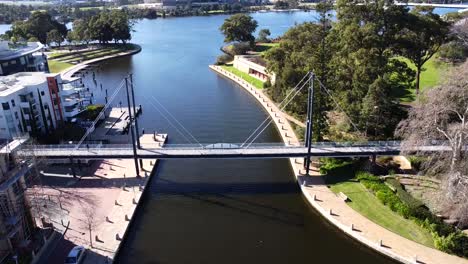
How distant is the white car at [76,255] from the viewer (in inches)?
990

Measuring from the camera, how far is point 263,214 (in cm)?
3216

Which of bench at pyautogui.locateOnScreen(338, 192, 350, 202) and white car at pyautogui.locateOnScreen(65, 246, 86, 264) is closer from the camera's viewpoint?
white car at pyautogui.locateOnScreen(65, 246, 86, 264)

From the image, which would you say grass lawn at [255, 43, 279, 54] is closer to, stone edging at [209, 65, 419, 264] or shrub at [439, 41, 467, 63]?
stone edging at [209, 65, 419, 264]

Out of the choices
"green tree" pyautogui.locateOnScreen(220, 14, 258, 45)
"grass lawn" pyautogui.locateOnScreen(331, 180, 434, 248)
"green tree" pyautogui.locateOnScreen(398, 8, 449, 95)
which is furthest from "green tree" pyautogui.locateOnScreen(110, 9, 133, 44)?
"grass lawn" pyautogui.locateOnScreen(331, 180, 434, 248)

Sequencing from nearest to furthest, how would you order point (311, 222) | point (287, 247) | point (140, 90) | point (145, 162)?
point (287, 247) < point (311, 222) < point (145, 162) < point (140, 90)

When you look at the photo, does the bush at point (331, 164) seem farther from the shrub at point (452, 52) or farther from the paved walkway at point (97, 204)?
the shrub at point (452, 52)

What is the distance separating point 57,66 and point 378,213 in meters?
79.2

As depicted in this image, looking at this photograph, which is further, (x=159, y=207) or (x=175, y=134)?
(x=175, y=134)

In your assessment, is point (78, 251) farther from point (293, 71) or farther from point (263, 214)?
point (293, 71)

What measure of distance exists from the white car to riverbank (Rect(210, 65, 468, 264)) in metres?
18.6

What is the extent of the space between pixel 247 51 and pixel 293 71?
4746 cm

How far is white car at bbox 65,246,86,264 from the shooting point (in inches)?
990

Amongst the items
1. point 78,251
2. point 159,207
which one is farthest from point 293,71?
point 78,251

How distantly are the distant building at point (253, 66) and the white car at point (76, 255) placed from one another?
155 ft
